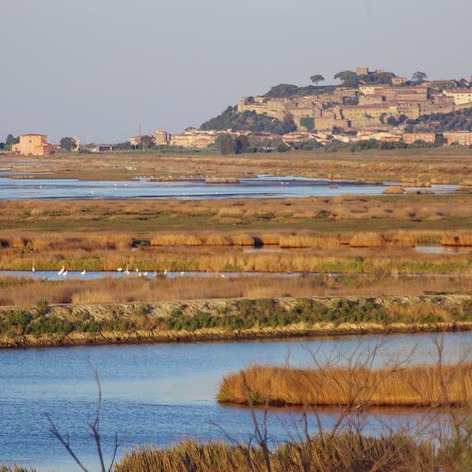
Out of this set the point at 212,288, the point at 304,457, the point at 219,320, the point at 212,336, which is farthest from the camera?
the point at 212,288

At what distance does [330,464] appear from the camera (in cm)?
1156

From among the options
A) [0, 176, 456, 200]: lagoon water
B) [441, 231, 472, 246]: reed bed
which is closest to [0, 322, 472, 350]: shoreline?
[441, 231, 472, 246]: reed bed

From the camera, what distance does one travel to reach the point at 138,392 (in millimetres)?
21531

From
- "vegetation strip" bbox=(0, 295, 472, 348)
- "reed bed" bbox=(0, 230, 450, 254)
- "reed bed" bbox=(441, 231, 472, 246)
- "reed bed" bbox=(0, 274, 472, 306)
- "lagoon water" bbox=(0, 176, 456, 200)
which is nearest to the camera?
"vegetation strip" bbox=(0, 295, 472, 348)

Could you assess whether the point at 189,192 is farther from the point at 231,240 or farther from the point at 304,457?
the point at 304,457

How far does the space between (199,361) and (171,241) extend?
22634 mm

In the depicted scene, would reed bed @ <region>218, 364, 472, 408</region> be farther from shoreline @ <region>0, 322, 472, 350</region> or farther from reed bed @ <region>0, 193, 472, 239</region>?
reed bed @ <region>0, 193, 472, 239</region>

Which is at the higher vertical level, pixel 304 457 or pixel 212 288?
pixel 304 457

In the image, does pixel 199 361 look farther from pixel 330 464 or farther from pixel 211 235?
pixel 211 235

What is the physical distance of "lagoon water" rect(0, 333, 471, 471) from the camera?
701 inches

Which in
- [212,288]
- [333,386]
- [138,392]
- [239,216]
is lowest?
[239,216]

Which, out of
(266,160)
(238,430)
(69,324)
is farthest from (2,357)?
(266,160)

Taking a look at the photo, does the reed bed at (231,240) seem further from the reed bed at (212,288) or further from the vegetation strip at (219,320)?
the vegetation strip at (219,320)

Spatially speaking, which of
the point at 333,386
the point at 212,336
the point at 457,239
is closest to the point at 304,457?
the point at 333,386
